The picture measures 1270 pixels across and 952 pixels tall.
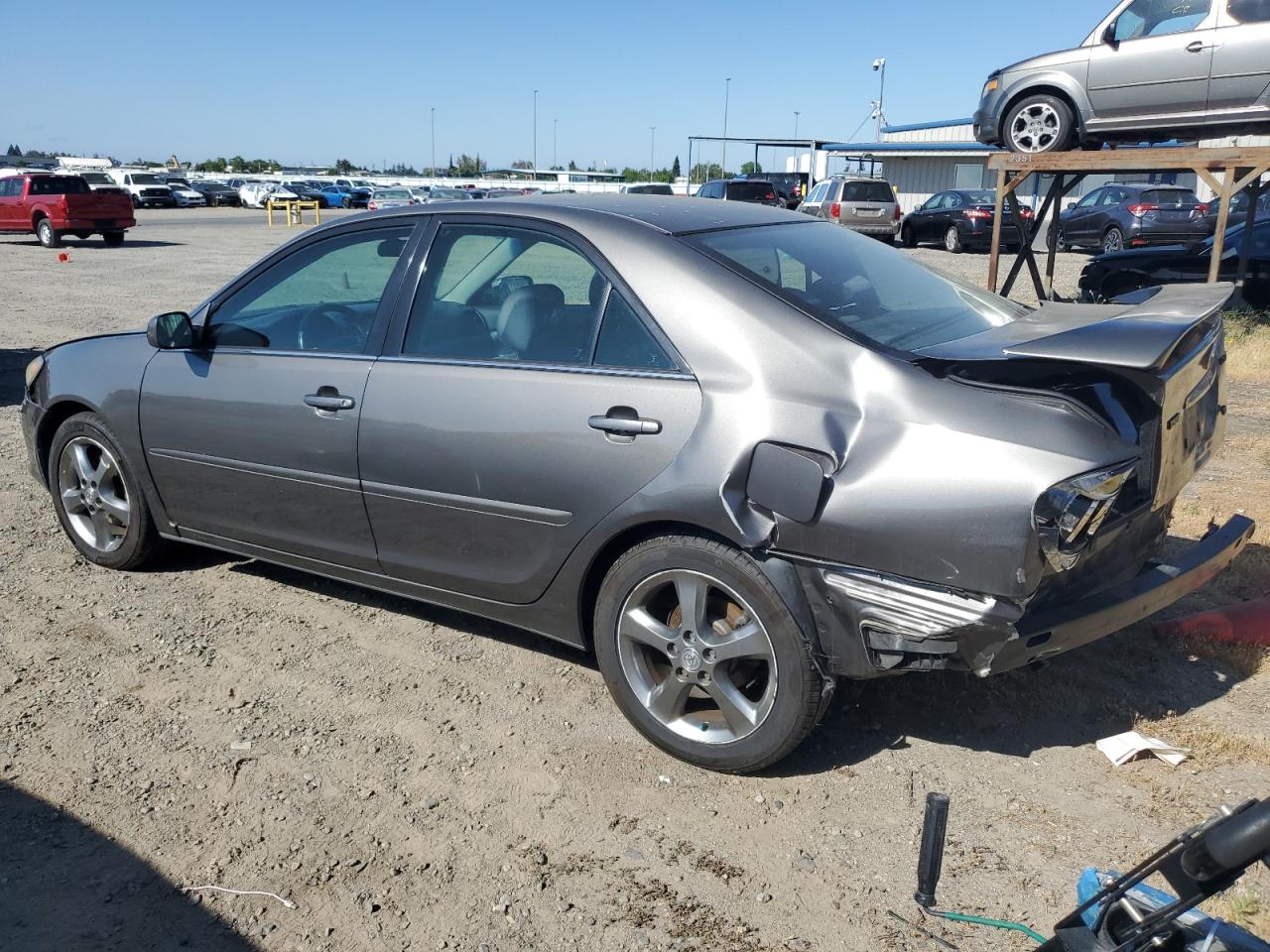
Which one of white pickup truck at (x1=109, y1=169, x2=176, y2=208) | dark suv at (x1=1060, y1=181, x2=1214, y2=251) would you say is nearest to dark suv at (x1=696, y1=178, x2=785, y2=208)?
dark suv at (x1=1060, y1=181, x2=1214, y2=251)

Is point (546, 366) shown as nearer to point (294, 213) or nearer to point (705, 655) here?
point (705, 655)

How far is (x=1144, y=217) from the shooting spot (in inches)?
828

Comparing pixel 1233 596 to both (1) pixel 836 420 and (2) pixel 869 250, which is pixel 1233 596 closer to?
(2) pixel 869 250

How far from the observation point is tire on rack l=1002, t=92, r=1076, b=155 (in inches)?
456

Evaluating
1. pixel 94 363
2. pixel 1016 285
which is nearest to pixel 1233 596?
pixel 94 363

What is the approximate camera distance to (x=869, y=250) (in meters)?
3.97

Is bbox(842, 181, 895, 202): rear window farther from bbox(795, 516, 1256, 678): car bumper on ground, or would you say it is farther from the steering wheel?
bbox(795, 516, 1256, 678): car bumper on ground

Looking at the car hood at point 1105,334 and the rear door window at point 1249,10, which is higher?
the rear door window at point 1249,10

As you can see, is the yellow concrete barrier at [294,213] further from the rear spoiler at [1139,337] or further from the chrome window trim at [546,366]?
the rear spoiler at [1139,337]

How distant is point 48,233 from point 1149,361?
2956cm

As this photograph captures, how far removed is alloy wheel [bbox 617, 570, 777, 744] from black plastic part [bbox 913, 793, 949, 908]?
2.23 feet

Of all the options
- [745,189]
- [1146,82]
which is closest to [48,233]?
[745,189]

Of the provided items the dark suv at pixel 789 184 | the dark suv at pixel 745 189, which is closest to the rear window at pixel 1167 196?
the dark suv at pixel 745 189

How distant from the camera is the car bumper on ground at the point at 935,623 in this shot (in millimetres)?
2793
